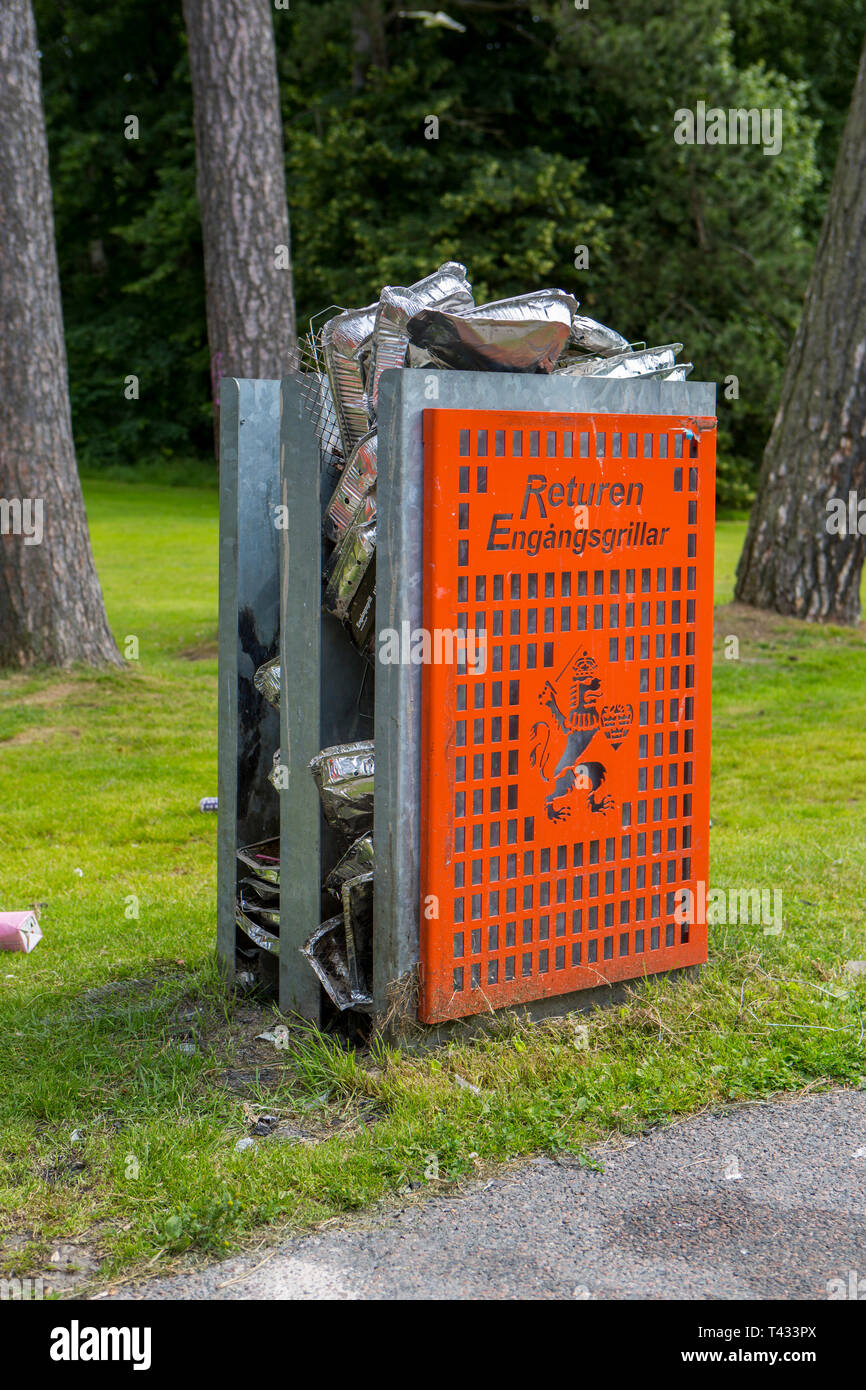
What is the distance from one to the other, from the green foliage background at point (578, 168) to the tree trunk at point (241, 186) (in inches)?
563

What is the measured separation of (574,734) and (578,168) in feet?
78.2

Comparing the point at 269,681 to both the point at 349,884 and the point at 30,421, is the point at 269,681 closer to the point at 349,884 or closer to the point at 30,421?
the point at 349,884

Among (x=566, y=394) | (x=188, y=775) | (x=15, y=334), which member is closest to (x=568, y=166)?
(x=15, y=334)

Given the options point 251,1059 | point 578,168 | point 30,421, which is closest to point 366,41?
point 578,168

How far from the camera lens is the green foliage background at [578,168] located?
24.7 meters

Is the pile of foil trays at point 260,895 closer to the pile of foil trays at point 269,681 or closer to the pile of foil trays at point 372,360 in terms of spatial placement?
the pile of foil trays at point 269,681

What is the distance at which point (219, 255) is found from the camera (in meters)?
10.4

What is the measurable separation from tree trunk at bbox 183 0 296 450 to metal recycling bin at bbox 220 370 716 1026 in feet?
22.9

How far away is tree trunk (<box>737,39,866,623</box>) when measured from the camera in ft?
34.2

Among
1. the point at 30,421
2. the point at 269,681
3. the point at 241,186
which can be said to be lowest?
the point at 269,681

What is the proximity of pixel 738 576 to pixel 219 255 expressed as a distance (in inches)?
183

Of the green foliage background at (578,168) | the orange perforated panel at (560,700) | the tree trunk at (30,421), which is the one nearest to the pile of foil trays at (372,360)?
the orange perforated panel at (560,700)

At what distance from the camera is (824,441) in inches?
416

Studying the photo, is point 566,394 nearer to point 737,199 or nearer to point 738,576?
point 738,576
